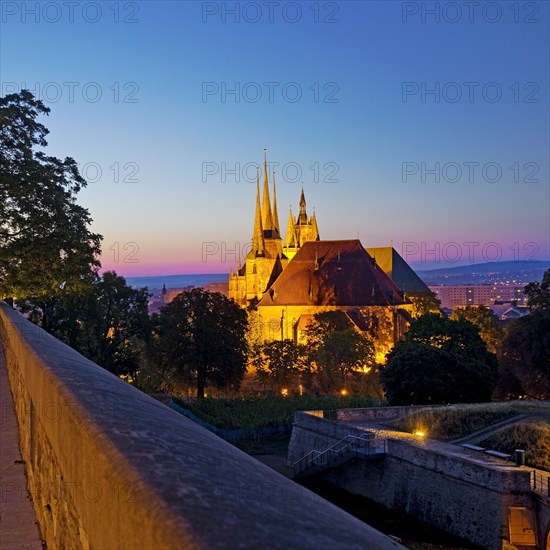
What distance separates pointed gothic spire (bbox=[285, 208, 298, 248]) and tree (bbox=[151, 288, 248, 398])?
225 ft

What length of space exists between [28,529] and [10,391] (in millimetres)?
7336

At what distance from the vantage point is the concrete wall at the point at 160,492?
218 cm

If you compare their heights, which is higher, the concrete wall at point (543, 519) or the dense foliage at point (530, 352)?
the dense foliage at point (530, 352)

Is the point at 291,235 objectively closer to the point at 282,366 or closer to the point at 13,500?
the point at 282,366

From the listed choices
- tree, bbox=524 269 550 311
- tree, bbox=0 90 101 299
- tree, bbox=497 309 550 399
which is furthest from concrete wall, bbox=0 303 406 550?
tree, bbox=524 269 550 311

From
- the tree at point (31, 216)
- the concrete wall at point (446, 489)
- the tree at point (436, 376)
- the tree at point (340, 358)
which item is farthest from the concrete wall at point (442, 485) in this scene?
the tree at point (340, 358)

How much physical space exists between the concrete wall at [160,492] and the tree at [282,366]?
61220mm

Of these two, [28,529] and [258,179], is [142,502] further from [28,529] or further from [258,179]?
[258,179]

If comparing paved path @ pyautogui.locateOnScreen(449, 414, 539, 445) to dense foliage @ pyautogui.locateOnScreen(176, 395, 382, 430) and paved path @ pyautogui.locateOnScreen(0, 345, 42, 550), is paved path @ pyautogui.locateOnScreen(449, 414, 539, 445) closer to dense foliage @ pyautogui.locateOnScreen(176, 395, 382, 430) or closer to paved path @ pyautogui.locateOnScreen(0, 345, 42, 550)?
dense foliage @ pyautogui.locateOnScreen(176, 395, 382, 430)

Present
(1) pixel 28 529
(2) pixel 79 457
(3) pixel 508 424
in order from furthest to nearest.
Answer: (3) pixel 508 424
(1) pixel 28 529
(2) pixel 79 457

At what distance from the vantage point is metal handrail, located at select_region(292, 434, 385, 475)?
30.8 m

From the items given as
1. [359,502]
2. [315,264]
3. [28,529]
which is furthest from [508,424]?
[315,264]

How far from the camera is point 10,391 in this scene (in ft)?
40.3

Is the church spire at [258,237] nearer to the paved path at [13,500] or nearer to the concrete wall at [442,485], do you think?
the concrete wall at [442,485]
